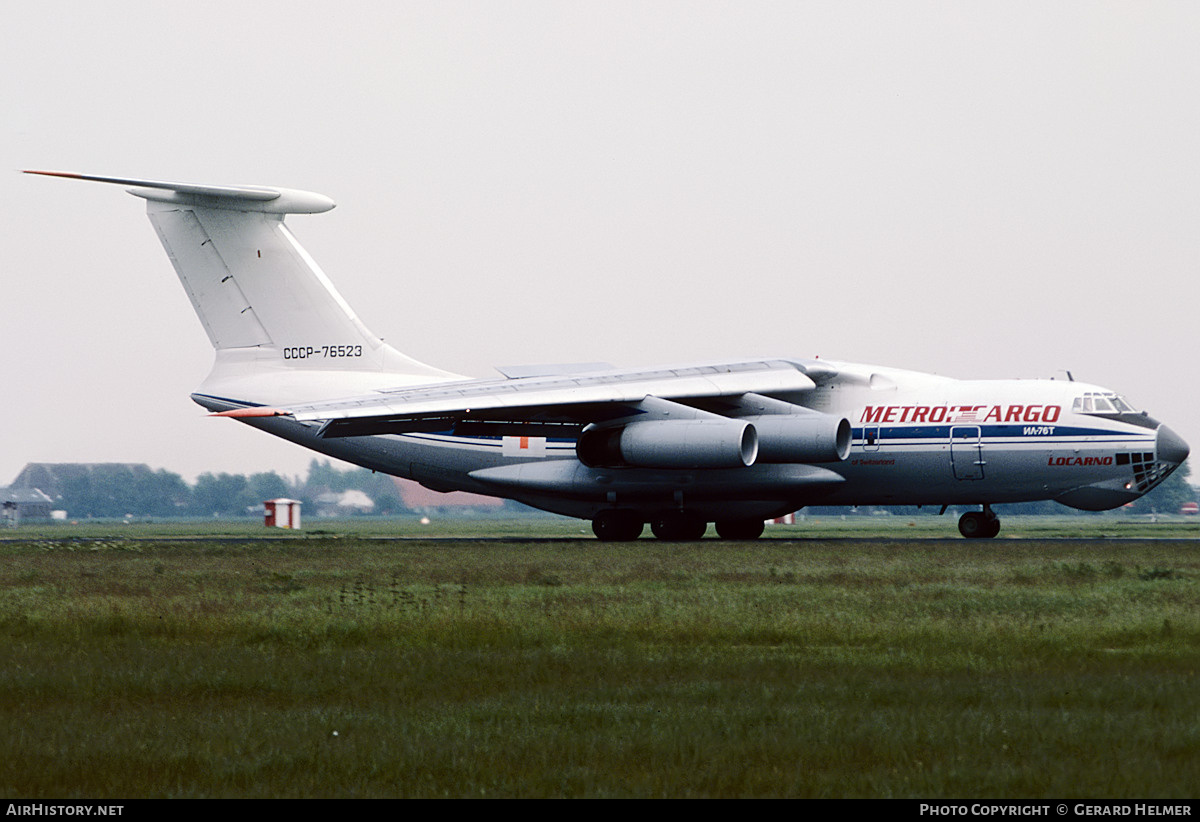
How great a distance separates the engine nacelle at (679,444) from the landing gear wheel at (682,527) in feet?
5.85

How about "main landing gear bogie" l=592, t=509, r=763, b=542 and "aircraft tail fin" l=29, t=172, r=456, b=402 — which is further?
"aircraft tail fin" l=29, t=172, r=456, b=402

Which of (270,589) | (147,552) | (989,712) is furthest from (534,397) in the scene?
(989,712)

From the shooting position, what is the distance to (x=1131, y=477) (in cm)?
2772

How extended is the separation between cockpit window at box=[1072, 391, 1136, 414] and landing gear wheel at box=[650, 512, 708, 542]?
7.87m

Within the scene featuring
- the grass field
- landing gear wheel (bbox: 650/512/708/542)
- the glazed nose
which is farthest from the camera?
landing gear wheel (bbox: 650/512/708/542)

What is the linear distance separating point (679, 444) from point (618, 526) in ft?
11.9

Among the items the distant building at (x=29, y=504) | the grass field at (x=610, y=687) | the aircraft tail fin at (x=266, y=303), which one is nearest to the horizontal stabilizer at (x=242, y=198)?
the aircraft tail fin at (x=266, y=303)

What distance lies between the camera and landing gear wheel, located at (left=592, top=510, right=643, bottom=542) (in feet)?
103

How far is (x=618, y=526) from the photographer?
3130cm

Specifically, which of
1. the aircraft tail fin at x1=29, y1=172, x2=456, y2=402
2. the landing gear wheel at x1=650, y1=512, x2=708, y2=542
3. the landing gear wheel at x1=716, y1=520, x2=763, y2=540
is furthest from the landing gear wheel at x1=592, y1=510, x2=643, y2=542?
the aircraft tail fin at x1=29, y1=172, x2=456, y2=402

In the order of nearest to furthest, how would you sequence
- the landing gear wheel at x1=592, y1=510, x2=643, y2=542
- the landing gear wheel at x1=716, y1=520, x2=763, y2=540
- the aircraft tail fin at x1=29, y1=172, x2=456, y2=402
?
the landing gear wheel at x1=592, y1=510, x2=643, y2=542, the landing gear wheel at x1=716, y1=520, x2=763, y2=540, the aircraft tail fin at x1=29, y1=172, x2=456, y2=402

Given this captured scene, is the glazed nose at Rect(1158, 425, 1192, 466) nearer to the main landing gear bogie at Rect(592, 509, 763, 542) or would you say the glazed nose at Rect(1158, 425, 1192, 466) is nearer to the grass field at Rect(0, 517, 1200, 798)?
the main landing gear bogie at Rect(592, 509, 763, 542)

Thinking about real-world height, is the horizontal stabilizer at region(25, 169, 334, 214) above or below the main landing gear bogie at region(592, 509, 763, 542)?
above

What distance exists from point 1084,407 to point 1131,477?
61.8 inches
